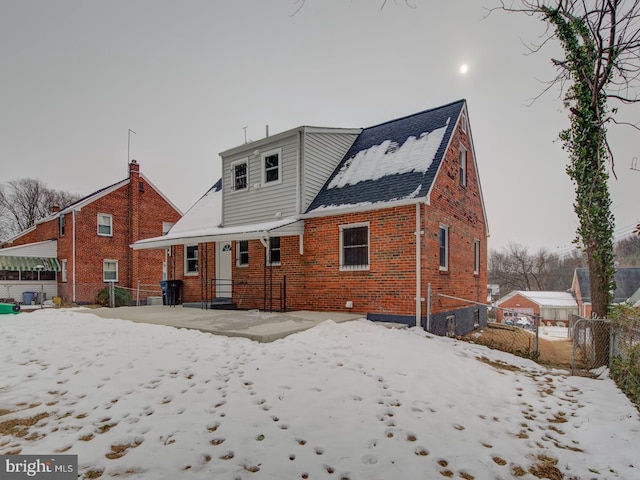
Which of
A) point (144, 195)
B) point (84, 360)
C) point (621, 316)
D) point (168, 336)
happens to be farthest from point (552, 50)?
point (144, 195)

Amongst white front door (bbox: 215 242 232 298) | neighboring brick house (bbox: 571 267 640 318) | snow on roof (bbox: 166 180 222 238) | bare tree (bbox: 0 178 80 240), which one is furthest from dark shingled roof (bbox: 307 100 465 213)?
bare tree (bbox: 0 178 80 240)

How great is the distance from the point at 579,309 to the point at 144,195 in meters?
52.7

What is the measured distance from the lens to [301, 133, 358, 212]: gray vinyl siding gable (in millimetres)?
11781

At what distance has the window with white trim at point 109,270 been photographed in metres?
23.4

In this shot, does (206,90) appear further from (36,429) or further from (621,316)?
(621,316)

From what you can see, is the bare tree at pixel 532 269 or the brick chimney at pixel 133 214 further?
the bare tree at pixel 532 269

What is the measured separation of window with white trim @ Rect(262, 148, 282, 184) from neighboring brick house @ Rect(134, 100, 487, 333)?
0.04 metres

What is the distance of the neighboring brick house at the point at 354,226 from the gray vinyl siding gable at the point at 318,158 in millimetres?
38

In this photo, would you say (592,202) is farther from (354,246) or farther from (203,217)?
(203,217)

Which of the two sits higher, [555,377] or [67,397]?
[67,397]

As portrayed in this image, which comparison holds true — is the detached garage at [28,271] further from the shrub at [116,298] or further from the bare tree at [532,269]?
the bare tree at [532,269]

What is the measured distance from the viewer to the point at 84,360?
5.83 metres

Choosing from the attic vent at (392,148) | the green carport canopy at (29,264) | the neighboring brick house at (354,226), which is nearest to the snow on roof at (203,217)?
the neighboring brick house at (354,226)

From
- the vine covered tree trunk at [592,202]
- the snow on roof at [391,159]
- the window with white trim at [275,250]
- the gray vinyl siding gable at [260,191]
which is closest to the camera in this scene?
the vine covered tree trunk at [592,202]
